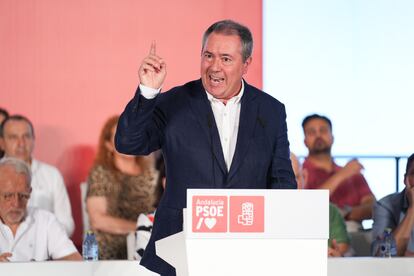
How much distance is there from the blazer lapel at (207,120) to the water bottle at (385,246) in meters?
1.99

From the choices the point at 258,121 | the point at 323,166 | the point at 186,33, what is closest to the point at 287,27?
the point at 186,33

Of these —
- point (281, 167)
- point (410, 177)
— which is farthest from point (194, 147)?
point (410, 177)

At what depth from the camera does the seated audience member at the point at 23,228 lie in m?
4.96

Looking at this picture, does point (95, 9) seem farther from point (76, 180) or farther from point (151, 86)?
point (151, 86)

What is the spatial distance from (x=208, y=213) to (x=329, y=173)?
4.05 meters

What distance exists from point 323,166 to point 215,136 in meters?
3.45

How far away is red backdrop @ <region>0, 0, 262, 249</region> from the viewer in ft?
23.2

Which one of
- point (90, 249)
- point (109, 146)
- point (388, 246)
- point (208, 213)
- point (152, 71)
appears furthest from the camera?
point (109, 146)

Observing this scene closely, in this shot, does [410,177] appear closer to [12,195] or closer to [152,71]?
[12,195]

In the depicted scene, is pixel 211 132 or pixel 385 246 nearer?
pixel 211 132

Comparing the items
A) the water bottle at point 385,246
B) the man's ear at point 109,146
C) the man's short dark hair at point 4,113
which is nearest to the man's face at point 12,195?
the man's ear at point 109,146

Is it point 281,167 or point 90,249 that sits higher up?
point 281,167

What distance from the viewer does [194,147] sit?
9.86 ft

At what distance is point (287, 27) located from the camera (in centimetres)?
726
